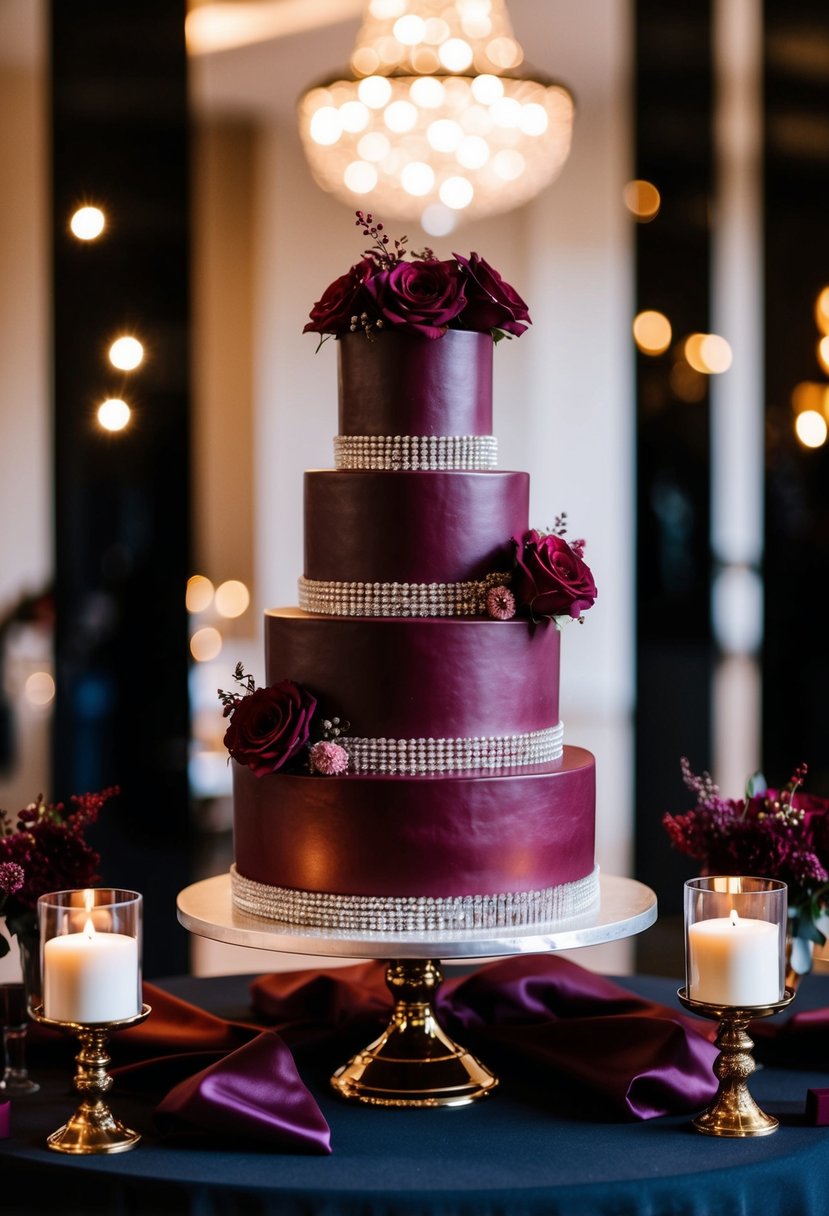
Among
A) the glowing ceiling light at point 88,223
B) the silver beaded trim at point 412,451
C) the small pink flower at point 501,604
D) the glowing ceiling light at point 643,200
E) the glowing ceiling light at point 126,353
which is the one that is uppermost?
the glowing ceiling light at point 643,200

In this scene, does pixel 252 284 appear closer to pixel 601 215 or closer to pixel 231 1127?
pixel 601 215

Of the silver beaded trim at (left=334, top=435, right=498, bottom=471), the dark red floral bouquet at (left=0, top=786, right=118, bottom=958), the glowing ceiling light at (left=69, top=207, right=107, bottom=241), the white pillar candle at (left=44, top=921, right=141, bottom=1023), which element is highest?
the glowing ceiling light at (left=69, top=207, right=107, bottom=241)

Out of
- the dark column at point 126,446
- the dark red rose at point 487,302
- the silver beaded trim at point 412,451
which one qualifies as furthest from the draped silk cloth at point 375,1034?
the dark column at point 126,446

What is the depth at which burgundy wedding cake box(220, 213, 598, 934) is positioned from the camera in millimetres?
2307

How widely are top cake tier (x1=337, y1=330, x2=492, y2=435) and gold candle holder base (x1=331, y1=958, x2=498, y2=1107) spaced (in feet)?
2.74

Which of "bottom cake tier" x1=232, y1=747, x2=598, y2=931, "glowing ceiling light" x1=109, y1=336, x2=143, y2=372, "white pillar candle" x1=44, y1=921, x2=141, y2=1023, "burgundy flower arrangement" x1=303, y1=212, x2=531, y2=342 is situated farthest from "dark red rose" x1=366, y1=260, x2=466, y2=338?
"glowing ceiling light" x1=109, y1=336, x2=143, y2=372

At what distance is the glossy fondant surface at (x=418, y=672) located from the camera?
236 cm

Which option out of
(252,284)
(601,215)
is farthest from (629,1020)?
(601,215)

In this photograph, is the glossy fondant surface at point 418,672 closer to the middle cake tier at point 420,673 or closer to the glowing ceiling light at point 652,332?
the middle cake tier at point 420,673

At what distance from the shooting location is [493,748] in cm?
240

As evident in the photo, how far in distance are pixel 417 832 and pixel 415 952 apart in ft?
0.59

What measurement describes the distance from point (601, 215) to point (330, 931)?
8.68 meters

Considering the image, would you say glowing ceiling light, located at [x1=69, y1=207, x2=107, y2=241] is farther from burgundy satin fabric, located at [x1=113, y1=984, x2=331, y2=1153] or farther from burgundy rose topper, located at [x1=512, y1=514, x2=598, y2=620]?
burgundy satin fabric, located at [x1=113, y1=984, x2=331, y2=1153]

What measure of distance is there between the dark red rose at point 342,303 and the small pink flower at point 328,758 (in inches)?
25.4
